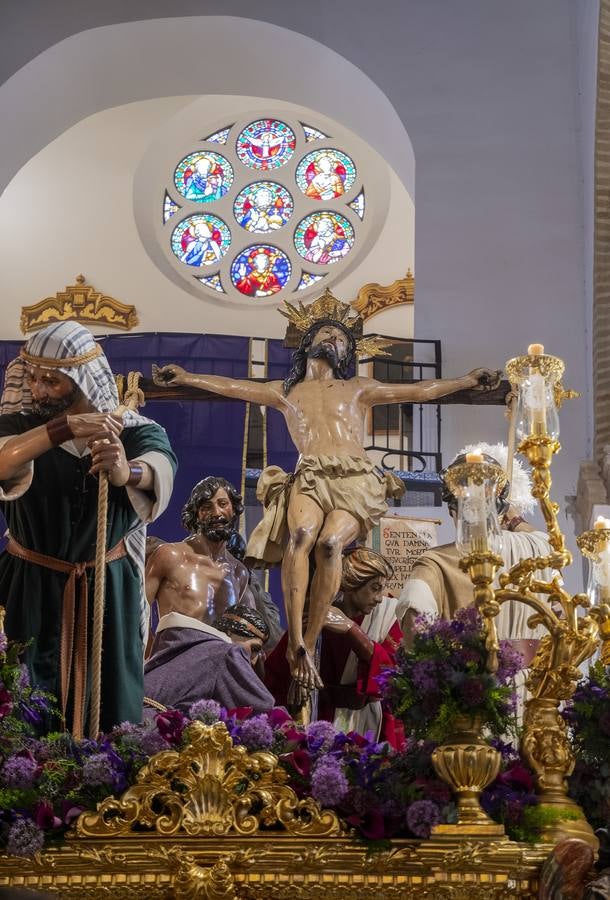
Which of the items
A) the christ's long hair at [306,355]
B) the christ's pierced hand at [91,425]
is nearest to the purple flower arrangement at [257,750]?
the christ's pierced hand at [91,425]

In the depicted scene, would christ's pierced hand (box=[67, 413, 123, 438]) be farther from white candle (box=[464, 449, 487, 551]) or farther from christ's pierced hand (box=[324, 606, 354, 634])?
christ's pierced hand (box=[324, 606, 354, 634])

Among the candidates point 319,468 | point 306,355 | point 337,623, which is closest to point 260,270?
point 306,355

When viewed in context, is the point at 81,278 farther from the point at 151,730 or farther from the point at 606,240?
the point at 151,730

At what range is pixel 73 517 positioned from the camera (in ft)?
12.7

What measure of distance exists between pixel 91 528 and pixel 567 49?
659 centimetres

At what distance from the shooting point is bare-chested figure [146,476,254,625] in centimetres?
477

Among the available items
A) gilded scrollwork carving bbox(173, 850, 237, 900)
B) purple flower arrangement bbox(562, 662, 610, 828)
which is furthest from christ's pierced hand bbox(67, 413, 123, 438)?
purple flower arrangement bbox(562, 662, 610, 828)

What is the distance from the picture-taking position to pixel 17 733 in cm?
322

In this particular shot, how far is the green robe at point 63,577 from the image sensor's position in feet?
12.1

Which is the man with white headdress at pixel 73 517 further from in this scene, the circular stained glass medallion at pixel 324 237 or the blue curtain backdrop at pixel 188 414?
the circular stained glass medallion at pixel 324 237

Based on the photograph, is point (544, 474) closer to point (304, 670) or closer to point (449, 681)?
point (449, 681)

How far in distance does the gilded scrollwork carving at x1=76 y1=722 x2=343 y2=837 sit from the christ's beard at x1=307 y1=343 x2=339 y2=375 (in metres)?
2.78

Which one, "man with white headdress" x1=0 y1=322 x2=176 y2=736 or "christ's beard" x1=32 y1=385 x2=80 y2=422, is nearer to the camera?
"man with white headdress" x1=0 y1=322 x2=176 y2=736

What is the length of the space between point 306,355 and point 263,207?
7512 mm
